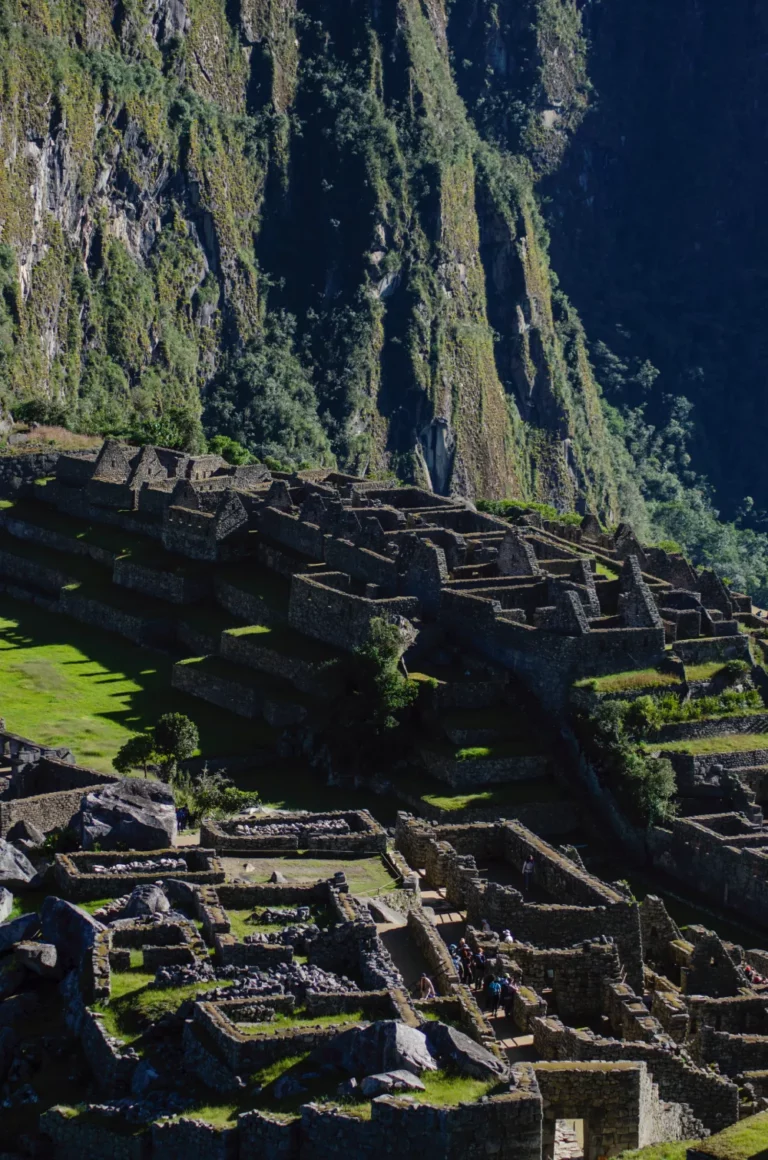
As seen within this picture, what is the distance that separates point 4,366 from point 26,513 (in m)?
63.2

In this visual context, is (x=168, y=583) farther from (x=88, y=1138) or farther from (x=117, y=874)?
(x=88, y=1138)

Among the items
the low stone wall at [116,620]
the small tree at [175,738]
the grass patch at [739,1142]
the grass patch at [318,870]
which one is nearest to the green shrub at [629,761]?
the small tree at [175,738]

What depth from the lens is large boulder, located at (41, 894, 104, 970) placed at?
27.9 metres

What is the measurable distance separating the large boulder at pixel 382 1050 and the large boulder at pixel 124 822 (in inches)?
395

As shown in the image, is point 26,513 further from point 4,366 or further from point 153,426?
point 4,366

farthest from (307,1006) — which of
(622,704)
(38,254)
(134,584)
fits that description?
(38,254)

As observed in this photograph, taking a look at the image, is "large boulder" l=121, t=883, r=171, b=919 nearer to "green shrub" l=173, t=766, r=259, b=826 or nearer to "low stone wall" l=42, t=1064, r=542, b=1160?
"low stone wall" l=42, t=1064, r=542, b=1160

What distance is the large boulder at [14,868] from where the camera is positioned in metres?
31.7

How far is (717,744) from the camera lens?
5466 cm

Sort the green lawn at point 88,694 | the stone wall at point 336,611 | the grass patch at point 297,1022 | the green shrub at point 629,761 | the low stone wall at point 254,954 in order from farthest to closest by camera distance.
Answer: the stone wall at point 336,611
the green lawn at point 88,694
the green shrub at point 629,761
the low stone wall at point 254,954
the grass patch at point 297,1022

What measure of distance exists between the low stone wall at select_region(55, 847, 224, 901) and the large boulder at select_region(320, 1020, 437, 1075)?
6970 millimetres

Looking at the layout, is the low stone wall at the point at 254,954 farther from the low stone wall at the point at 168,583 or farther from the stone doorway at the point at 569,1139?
the low stone wall at the point at 168,583

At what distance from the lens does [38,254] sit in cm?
16662

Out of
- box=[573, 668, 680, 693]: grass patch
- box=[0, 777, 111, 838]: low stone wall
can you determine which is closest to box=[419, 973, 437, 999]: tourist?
box=[0, 777, 111, 838]: low stone wall
